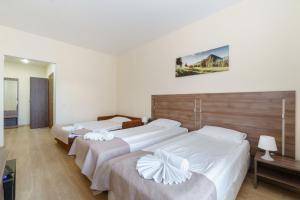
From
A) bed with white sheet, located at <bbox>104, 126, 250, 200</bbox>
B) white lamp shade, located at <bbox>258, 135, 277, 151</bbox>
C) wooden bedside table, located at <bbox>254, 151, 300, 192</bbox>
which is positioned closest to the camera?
bed with white sheet, located at <bbox>104, 126, 250, 200</bbox>

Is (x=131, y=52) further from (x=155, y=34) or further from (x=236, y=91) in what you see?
(x=236, y=91)

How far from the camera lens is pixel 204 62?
2.86 m

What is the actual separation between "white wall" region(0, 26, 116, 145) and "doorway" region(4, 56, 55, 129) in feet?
5.53

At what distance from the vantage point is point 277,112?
208cm

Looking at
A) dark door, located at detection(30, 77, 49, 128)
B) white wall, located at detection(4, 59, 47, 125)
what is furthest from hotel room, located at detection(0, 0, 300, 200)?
white wall, located at detection(4, 59, 47, 125)

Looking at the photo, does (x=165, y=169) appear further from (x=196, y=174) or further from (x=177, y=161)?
(x=196, y=174)

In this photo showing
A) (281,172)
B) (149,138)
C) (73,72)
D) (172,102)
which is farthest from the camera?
(73,72)

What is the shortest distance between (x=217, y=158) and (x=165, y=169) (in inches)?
27.1

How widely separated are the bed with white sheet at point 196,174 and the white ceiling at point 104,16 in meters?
2.29

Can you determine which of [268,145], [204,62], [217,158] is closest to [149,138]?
[217,158]

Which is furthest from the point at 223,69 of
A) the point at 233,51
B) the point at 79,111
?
the point at 79,111

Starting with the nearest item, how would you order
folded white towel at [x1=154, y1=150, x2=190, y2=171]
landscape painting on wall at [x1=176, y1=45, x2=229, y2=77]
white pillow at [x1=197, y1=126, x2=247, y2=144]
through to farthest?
folded white towel at [x1=154, y1=150, x2=190, y2=171] < white pillow at [x1=197, y1=126, x2=247, y2=144] < landscape painting on wall at [x1=176, y1=45, x2=229, y2=77]

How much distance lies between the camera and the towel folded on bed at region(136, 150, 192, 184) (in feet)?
3.87

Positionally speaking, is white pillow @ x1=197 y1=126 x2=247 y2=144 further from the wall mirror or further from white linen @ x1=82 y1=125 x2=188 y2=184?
the wall mirror
